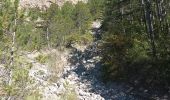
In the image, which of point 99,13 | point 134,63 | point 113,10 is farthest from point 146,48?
point 99,13

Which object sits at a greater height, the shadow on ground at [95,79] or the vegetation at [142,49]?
the vegetation at [142,49]

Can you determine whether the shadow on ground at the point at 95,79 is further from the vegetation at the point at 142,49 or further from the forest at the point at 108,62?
the vegetation at the point at 142,49

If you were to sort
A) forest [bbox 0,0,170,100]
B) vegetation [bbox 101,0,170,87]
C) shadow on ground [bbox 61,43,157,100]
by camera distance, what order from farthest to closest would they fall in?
shadow on ground [bbox 61,43,157,100] < vegetation [bbox 101,0,170,87] < forest [bbox 0,0,170,100]

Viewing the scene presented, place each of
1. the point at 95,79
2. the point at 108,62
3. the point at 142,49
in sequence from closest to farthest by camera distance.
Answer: the point at 142,49 → the point at 108,62 → the point at 95,79

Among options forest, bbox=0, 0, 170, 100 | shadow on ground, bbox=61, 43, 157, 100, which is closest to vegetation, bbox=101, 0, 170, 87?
forest, bbox=0, 0, 170, 100

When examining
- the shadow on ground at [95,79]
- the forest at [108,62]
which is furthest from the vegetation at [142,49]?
the shadow on ground at [95,79]

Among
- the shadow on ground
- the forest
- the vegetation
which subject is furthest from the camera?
the shadow on ground

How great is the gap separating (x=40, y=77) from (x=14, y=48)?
67.9 ft

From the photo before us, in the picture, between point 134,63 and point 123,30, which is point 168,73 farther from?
point 123,30

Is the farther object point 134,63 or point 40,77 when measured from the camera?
point 40,77

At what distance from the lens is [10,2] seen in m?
16.4

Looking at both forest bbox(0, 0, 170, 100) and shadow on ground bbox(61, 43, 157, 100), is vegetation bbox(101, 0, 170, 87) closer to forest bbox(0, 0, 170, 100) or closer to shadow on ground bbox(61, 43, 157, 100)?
forest bbox(0, 0, 170, 100)

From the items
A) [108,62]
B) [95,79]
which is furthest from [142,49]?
[95,79]

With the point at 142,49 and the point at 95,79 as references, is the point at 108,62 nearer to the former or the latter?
the point at 95,79
